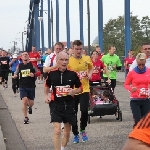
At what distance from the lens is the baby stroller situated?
482 inches

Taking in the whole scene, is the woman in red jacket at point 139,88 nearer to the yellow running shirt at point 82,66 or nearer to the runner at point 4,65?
the yellow running shirt at point 82,66

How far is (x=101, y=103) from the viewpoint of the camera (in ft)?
40.9

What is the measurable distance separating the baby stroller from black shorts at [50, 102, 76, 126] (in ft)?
13.6

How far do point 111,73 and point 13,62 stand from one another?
776cm

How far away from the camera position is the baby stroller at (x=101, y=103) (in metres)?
12.2

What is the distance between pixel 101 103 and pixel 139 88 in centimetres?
354

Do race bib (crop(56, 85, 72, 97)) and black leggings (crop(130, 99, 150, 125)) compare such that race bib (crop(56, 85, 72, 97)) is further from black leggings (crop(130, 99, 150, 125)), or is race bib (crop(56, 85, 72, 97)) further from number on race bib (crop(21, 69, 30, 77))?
number on race bib (crop(21, 69, 30, 77))

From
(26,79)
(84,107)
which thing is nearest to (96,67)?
(26,79)

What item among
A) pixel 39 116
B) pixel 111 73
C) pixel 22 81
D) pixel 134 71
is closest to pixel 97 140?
pixel 134 71

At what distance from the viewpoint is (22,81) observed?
12.8 metres

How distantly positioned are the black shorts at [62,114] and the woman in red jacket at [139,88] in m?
1.26

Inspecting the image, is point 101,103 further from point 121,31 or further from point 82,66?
point 121,31

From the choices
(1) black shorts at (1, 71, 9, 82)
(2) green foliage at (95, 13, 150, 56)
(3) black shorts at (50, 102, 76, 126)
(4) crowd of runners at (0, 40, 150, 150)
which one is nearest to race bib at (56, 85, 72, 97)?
(4) crowd of runners at (0, 40, 150, 150)

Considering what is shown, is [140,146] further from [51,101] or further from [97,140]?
[97,140]
